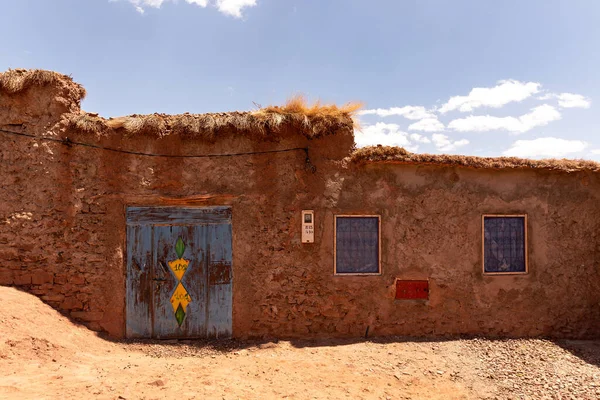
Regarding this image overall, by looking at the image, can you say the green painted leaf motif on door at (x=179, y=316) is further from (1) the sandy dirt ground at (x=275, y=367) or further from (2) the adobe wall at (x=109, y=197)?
(2) the adobe wall at (x=109, y=197)

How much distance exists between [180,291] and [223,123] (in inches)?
111

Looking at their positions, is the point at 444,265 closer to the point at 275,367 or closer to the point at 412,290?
the point at 412,290

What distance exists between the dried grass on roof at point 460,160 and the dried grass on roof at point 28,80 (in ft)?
16.1

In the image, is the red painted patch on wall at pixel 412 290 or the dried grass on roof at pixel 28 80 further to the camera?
the red painted patch on wall at pixel 412 290

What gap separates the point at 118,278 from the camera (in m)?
6.24

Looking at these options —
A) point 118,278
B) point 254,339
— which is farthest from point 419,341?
point 118,278

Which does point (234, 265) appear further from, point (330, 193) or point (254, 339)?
point (330, 193)

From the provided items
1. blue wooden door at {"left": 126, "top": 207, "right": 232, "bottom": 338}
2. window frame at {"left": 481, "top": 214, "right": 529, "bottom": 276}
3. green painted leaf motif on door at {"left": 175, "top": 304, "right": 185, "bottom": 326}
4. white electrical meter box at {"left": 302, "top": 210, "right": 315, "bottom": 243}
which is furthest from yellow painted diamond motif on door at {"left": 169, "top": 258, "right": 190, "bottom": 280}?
window frame at {"left": 481, "top": 214, "right": 529, "bottom": 276}

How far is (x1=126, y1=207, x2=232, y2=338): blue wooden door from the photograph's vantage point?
626cm

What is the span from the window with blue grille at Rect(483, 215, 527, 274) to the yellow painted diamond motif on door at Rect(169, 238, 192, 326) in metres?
4.96

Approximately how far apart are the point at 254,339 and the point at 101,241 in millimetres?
2916

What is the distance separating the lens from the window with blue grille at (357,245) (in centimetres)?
639

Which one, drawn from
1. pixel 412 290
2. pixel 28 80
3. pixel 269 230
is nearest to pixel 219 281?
pixel 269 230

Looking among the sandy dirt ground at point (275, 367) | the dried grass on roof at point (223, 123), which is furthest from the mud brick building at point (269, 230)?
the sandy dirt ground at point (275, 367)
